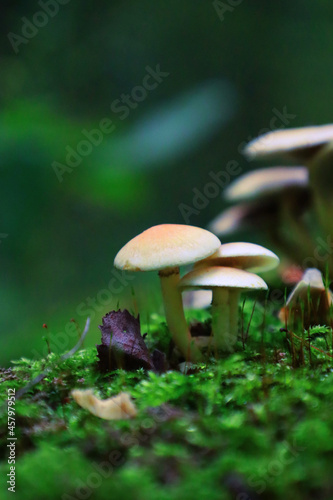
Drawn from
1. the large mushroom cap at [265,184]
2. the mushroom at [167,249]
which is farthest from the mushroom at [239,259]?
the large mushroom cap at [265,184]

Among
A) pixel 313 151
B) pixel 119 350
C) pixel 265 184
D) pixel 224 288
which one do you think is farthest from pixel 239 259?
pixel 265 184

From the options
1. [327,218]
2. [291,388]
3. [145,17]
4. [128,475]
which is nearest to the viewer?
[128,475]

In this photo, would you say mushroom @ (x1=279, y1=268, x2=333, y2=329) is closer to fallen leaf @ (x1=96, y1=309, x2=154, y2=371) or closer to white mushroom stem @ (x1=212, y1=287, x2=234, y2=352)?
white mushroom stem @ (x1=212, y1=287, x2=234, y2=352)

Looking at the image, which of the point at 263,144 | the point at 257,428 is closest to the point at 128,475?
the point at 257,428

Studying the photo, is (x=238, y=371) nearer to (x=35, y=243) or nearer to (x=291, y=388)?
(x=291, y=388)

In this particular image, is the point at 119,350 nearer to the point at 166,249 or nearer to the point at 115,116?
the point at 166,249

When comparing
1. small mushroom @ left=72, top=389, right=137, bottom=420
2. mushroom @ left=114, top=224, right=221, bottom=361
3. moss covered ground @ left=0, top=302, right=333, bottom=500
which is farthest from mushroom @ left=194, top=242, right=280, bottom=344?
small mushroom @ left=72, top=389, right=137, bottom=420

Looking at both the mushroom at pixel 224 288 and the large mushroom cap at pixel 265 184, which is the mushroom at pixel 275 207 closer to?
the large mushroom cap at pixel 265 184
